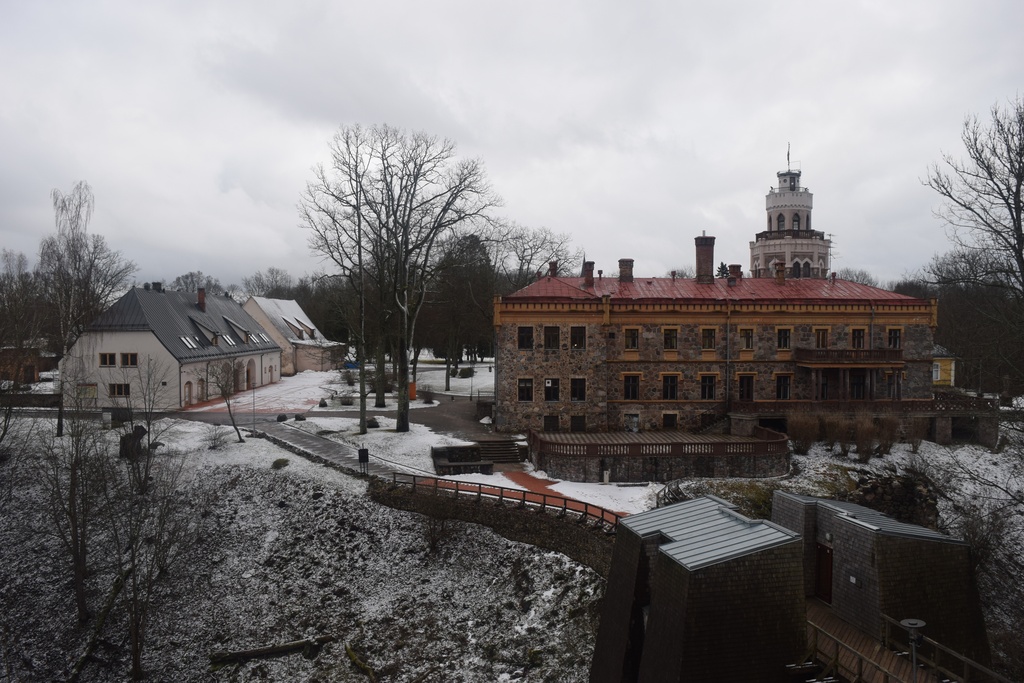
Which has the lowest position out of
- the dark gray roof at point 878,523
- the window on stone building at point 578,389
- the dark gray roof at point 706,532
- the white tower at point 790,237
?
the dark gray roof at point 878,523

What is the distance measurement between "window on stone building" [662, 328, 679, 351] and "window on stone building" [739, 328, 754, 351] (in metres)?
3.20

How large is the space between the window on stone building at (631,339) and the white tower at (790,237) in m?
20.2

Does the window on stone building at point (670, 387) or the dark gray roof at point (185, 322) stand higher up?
the dark gray roof at point (185, 322)

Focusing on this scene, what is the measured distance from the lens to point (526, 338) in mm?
30609

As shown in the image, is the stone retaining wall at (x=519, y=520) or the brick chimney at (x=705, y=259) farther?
the brick chimney at (x=705, y=259)

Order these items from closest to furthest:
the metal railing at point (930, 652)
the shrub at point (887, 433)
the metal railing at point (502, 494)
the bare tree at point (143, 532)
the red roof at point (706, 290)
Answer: the metal railing at point (930, 652) → the bare tree at point (143, 532) → the metal railing at point (502, 494) → the shrub at point (887, 433) → the red roof at point (706, 290)

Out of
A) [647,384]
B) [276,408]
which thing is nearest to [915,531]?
[647,384]

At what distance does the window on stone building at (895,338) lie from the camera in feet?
107

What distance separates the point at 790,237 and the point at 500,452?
32.0m

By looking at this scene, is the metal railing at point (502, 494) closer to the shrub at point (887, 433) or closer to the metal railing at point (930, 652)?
the metal railing at point (930, 652)

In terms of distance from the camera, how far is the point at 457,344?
184 ft

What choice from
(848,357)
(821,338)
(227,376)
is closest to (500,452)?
(227,376)

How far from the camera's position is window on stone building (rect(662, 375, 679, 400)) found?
31.6m

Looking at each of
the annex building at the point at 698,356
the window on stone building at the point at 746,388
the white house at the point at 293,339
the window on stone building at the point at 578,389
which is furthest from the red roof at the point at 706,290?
the white house at the point at 293,339
